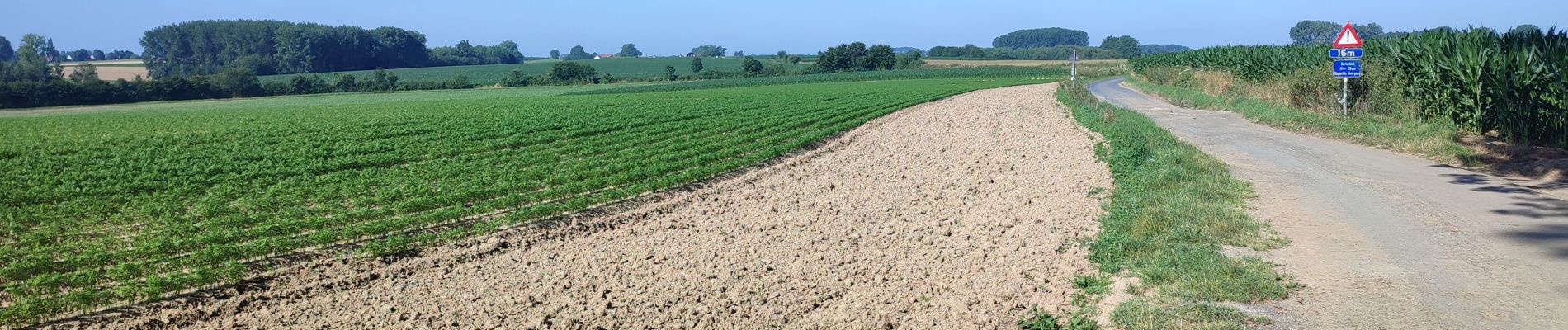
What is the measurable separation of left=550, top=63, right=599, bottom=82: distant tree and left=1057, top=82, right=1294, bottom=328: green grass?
90.4 metres

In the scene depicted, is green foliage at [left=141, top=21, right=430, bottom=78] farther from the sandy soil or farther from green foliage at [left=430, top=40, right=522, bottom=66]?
the sandy soil

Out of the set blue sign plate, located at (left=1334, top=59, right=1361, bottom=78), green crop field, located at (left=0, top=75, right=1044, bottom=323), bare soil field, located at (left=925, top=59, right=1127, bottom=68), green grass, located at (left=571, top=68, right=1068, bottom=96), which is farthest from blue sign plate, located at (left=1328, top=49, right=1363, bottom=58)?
bare soil field, located at (left=925, top=59, right=1127, bottom=68)

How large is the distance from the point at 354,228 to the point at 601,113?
73.3ft

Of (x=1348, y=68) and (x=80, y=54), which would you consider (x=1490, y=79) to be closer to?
(x=1348, y=68)

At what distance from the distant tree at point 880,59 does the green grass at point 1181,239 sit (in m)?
101

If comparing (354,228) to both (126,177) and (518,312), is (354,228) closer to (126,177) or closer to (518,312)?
(518,312)

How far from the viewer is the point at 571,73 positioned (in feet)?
336

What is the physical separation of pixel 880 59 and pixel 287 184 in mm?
104685

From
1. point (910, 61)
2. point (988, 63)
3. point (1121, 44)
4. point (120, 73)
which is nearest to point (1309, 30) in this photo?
point (1121, 44)

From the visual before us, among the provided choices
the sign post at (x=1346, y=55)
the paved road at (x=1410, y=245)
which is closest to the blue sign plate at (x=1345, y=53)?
the sign post at (x=1346, y=55)

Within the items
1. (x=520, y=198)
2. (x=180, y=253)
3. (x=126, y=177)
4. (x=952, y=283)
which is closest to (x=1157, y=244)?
(x=952, y=283)

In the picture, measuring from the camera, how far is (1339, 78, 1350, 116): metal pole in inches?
845

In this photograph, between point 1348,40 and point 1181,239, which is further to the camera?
point 1348,40

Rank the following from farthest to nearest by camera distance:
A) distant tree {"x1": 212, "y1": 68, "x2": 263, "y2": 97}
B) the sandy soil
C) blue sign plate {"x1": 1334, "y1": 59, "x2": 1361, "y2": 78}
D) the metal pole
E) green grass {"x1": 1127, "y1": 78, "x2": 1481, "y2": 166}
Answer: distant tree {"x1": 212, "y1": 68, "x2": 263, "y2": 97}, the metal pole, blue sign plate {"x1": 1334, "y1": 59, "x2": 1361, "y2": 78}, green grass {"x1": 1127, "y1": 78, "x2": 1481, "y2": 166}, the sandy soil
